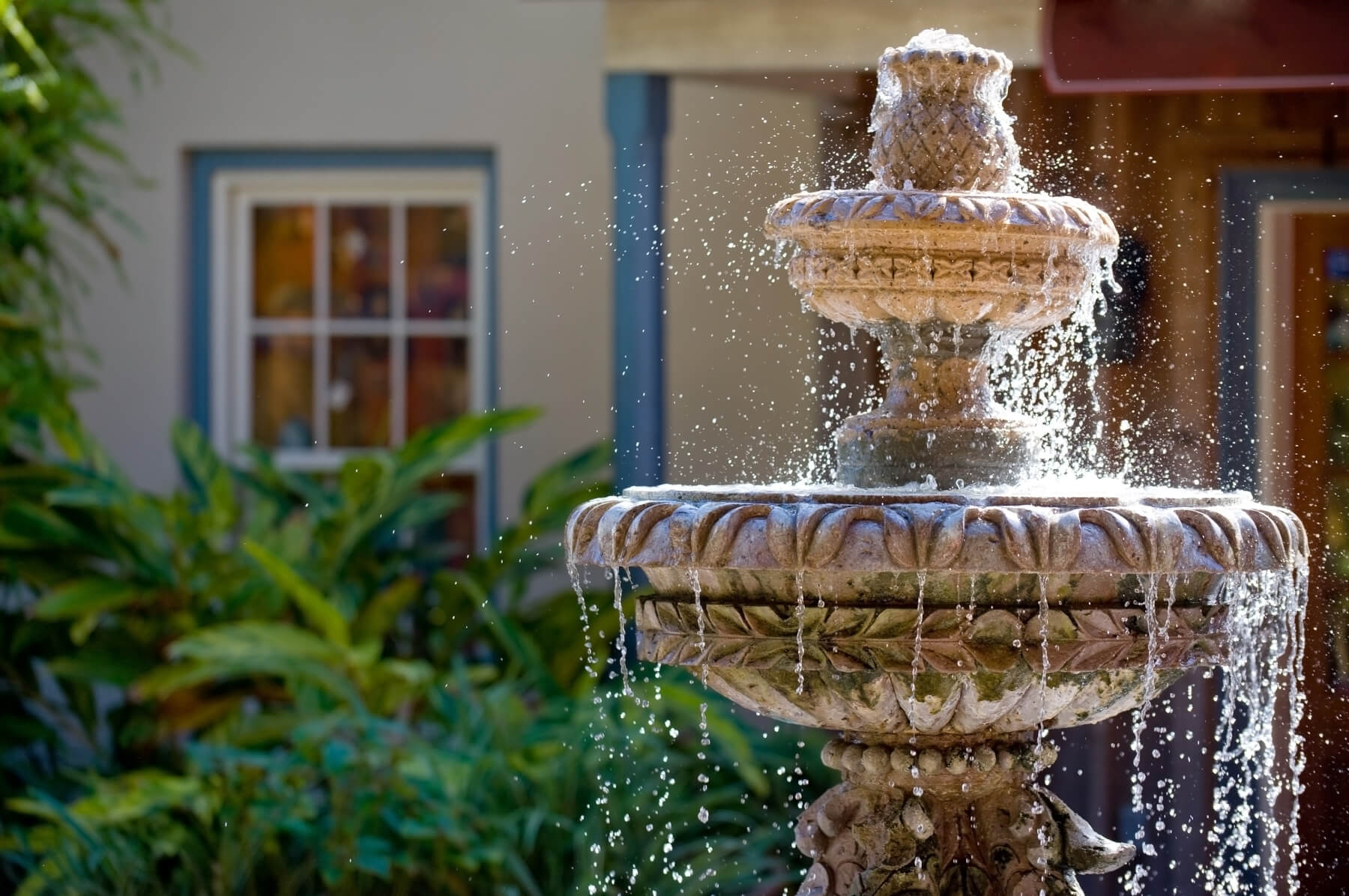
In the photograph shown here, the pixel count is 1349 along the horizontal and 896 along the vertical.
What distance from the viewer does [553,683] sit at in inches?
209

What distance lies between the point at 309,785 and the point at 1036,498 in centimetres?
306

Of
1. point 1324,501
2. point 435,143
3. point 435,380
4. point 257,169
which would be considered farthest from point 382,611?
point 1324,501

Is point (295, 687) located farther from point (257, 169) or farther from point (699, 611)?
point (699, 611)

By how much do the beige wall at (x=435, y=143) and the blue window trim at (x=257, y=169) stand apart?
47mm

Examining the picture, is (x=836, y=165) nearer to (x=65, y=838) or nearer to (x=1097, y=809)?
(x=1097, y=809)

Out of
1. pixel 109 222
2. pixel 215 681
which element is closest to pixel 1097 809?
pixel 215 681

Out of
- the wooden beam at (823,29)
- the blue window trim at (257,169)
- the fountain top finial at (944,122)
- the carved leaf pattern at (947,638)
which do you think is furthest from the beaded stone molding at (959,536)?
the blue window trim at (257,169)

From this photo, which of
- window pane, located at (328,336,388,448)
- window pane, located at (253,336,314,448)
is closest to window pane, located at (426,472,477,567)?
window pane, located at (328,336,388,448)

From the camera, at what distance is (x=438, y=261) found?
685cm

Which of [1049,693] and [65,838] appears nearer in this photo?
[1049,693]

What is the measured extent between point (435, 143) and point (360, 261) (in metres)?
0.58

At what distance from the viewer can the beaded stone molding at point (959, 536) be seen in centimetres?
229

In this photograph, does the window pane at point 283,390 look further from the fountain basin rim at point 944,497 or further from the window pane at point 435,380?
the fountain basin rim at point 944,497

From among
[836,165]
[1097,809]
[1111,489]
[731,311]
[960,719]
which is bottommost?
[1097,809]
